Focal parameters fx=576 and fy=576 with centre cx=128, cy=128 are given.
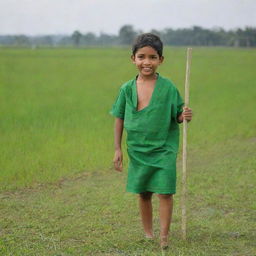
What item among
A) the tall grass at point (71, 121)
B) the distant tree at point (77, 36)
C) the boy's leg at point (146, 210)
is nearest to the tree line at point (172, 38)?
the distant tree at point (77, 36)

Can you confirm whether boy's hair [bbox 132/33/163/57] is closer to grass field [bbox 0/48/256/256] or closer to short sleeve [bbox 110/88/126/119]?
short sleeve [bbox 110/88/126/119]

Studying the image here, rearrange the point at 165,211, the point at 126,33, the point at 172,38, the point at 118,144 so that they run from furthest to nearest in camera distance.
A: the point at 126,33 < the point at 172,38 < the point at 118,144 < the point at 165,211

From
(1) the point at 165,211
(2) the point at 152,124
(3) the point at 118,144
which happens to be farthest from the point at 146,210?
(2) the point at 152,124

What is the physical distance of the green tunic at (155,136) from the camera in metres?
3.42

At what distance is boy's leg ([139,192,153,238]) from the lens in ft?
11.9

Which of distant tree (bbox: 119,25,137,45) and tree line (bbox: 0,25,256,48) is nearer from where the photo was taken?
tree line (bbox: 0,25,256,48)

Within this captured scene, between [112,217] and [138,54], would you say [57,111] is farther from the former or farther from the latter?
[138,54]

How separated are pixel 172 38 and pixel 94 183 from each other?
56384 mm

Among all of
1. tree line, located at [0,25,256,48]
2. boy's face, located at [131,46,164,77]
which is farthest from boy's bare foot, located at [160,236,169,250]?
tree line, located at [0,25,256,48]

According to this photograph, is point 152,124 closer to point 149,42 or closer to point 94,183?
point 149,42

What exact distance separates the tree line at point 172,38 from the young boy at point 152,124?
48.2 meters

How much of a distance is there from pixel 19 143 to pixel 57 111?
9.44 ft

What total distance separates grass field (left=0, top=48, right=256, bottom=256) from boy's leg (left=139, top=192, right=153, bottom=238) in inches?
3.4

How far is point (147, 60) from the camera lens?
11.1 feet
